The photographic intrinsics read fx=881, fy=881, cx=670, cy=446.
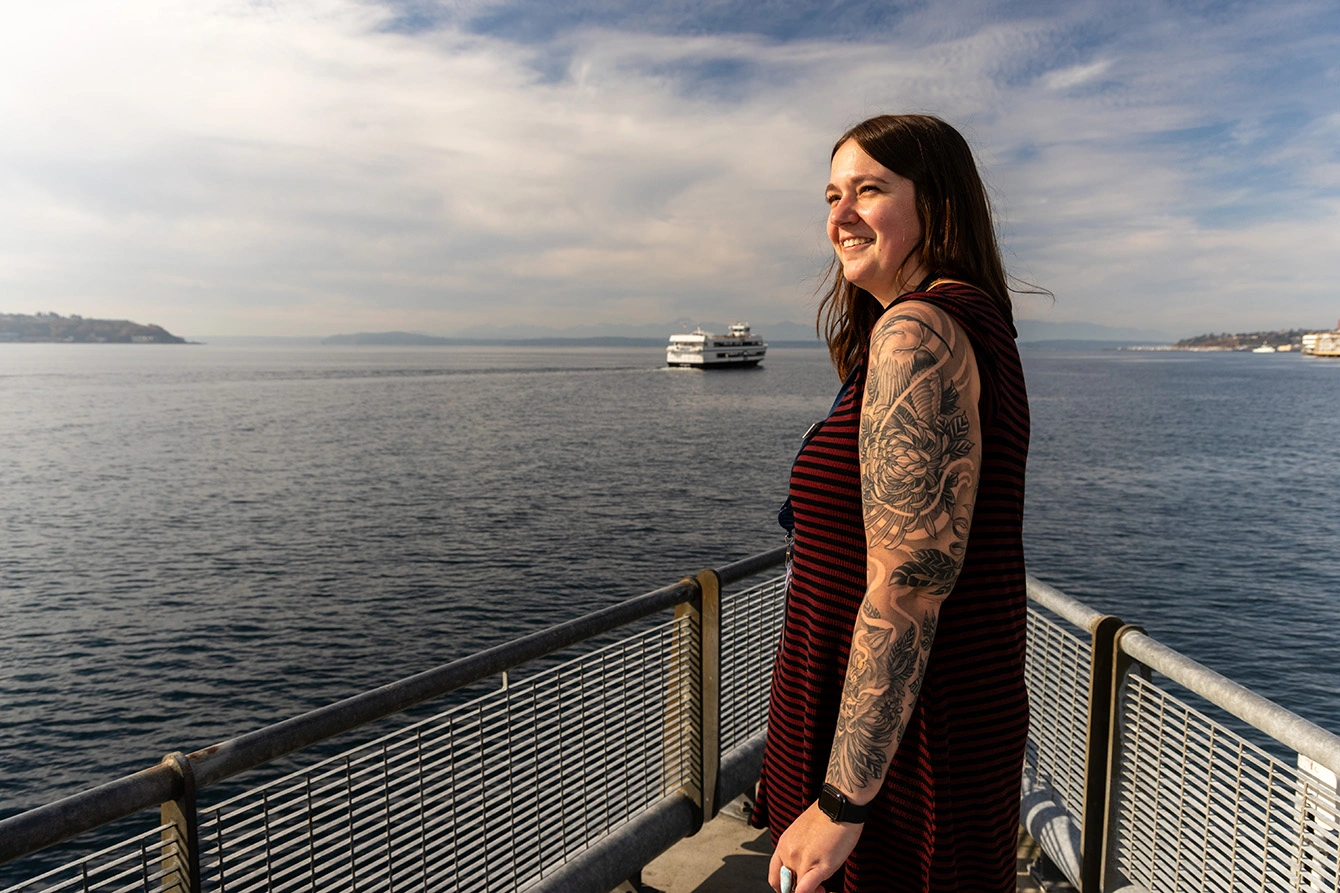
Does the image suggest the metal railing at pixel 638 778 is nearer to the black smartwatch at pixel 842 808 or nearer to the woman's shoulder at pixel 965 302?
the black smartwatch at pixel 842 808

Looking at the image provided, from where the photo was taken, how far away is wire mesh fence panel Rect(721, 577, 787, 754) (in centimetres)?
376

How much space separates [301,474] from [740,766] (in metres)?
39.9

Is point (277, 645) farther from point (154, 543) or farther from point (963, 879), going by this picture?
point (963, 879)

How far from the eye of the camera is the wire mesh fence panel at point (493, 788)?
222 centimetres

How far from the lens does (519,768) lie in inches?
114

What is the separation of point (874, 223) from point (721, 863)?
3.02 metres

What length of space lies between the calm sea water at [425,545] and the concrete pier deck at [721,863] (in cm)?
1343

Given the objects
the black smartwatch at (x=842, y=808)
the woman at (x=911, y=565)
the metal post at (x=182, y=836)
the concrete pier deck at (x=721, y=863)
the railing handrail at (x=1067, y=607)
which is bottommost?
the concrete pier deck at (x=721, y=863)

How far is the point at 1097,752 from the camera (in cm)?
304

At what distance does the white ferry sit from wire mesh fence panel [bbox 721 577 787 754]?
121 metres

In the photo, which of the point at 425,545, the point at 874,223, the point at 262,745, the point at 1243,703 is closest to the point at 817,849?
the point at 874,223

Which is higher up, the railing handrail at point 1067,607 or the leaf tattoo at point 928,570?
the leaf tattoo at point 928,570

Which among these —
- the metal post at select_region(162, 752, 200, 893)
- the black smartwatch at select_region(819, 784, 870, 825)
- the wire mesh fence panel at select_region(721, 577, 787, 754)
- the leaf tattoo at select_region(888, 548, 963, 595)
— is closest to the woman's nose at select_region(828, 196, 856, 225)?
the leaf tattoo at select_region(888, 548, 963, 595)

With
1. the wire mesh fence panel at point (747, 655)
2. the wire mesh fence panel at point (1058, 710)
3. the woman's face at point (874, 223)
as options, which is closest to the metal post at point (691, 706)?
the wire mesh fence panel at point (747, 655)
